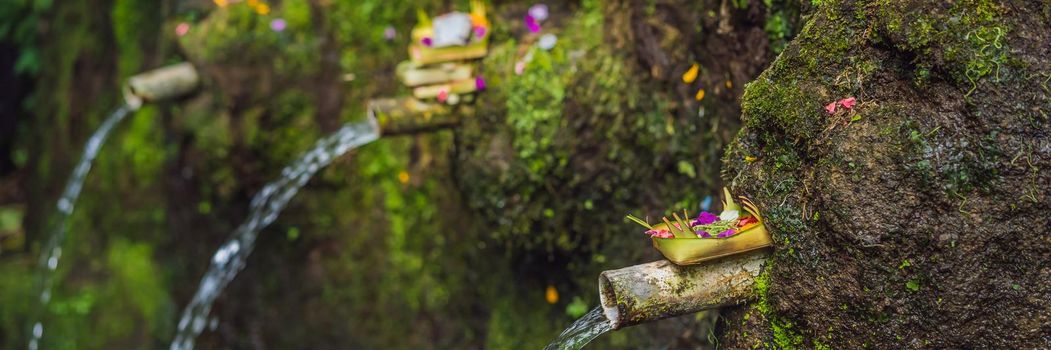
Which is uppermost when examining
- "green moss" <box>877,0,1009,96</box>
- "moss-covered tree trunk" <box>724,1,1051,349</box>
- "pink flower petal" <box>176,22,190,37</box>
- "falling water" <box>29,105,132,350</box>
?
"green moss" <box>877,0,1009,96</box>

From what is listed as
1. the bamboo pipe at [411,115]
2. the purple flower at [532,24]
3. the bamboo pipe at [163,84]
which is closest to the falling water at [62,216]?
the bamboo pipe at [163,84]

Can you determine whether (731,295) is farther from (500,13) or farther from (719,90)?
(500,13)

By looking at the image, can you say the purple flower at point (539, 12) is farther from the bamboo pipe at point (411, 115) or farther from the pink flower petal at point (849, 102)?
the pink flower petal at point (849, 102)

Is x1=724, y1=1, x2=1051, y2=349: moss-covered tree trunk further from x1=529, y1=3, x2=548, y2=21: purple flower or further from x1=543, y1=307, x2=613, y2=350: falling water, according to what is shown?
x1=529, y1=3, x2=548, y2=21: purple flower

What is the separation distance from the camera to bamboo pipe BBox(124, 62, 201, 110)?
15.7ft

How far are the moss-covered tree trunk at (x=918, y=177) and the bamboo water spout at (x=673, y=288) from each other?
0.39 ft

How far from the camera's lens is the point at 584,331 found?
2.55m

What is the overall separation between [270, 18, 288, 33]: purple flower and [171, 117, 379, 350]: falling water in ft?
2.23

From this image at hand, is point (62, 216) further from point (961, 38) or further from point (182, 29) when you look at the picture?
point (961, 38)

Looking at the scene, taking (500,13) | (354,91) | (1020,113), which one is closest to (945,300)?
(1020,113)

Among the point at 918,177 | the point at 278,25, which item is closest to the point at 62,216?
the point at 278,25

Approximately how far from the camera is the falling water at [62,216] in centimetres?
554

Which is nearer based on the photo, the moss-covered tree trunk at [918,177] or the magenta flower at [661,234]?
the moss-covered tree trunk at [918,177]

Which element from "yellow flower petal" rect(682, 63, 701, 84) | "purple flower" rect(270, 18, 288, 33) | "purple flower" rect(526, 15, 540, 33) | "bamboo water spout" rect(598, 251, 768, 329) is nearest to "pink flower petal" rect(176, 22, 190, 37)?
"purple flower" rect(270, 18, 288, 33)
